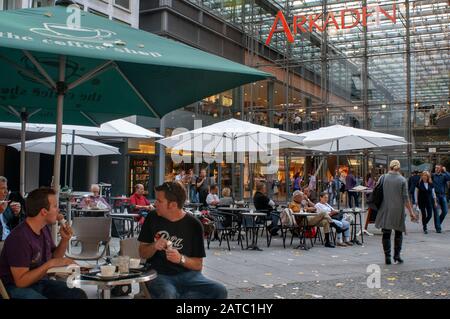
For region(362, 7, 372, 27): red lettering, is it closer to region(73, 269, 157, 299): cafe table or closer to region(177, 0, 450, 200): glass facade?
region(177, 0, 450, 200): glass facade

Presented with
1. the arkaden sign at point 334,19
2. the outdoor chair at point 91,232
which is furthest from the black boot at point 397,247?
the arkaden sign at point 334,19

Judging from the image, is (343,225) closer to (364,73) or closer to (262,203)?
(262,203)

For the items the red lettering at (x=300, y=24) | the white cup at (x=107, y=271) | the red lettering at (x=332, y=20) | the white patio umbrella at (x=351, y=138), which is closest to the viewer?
the white cup at (x=107, y=271)

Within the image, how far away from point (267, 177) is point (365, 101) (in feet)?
22.7

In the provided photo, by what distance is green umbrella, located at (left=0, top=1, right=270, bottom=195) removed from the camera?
3.89 meters

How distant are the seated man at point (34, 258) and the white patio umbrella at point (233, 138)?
8679 mm

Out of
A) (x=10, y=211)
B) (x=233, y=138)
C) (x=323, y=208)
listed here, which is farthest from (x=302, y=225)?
(x=10, y=211)

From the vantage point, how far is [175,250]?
424cm

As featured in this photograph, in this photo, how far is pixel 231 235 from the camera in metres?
12.9

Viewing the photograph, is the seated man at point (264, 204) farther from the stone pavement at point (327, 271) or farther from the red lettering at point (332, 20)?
the red lettering at point (332, 20)

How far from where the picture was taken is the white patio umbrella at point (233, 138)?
1295 cm

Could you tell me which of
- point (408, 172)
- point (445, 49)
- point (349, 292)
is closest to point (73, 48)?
point (349, 292)

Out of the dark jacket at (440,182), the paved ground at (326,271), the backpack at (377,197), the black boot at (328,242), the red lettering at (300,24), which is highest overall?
the red lettering at (300,24)

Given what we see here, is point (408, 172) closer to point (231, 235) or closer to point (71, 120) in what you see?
point (231, 235)
